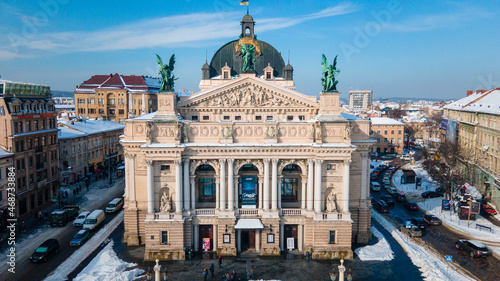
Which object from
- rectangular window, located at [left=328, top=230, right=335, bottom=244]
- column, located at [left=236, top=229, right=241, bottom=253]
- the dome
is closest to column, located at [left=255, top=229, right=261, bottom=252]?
column, located at [left=236, top=229, right=241, bottom=253]

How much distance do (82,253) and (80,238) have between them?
3.44 metres

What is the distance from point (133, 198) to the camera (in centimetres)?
4703

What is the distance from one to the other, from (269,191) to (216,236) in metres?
8.60

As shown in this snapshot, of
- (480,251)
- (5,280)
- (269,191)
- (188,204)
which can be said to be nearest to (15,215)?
(5,280)

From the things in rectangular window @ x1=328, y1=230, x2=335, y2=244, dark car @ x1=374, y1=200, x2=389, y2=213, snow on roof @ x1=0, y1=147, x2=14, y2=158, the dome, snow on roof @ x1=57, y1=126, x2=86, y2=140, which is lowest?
dark car @ x1=374, y1=200, x2=389, y2=213

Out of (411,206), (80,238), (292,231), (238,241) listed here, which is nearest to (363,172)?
(292,231)

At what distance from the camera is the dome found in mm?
76938

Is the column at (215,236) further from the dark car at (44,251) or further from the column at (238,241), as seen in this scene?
the dark car at (44,251)

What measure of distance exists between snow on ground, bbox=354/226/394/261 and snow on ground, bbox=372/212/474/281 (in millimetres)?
2163

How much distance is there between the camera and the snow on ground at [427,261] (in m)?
37.8

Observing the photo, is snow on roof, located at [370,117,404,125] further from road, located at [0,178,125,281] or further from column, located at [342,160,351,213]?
road, located at [0,178,125,281]

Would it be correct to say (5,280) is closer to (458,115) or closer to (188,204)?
(188,204)

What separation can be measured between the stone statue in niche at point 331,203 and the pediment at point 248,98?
15.3 m

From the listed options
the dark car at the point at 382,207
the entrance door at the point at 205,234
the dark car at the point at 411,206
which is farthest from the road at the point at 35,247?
the dark car at the point at 411,206
